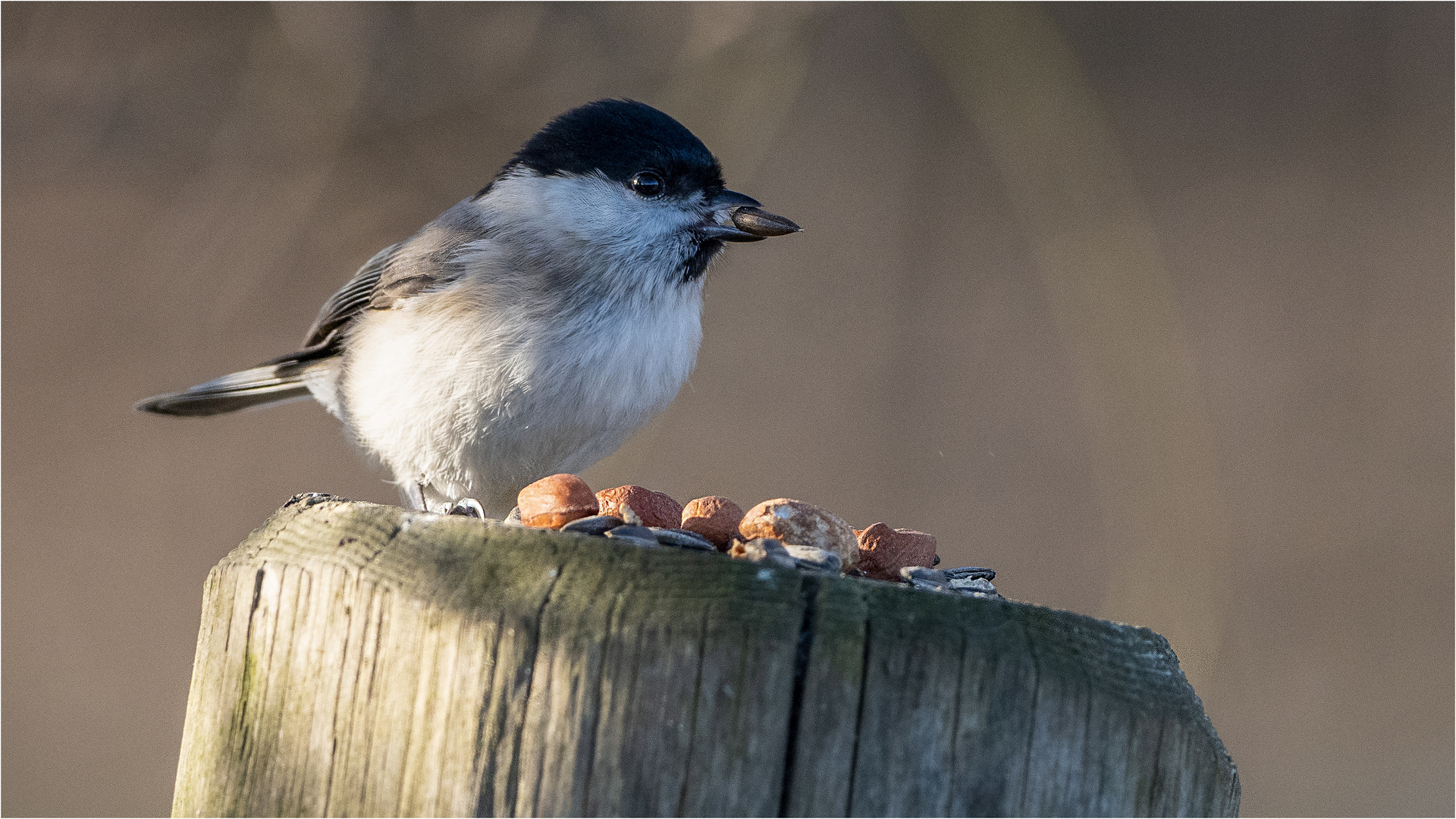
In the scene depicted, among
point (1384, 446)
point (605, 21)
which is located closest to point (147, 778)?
point (605, 21)

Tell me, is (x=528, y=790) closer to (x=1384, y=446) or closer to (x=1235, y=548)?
(x=1235, y=548)

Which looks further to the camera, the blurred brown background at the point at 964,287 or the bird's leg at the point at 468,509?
the blurred brown background at the point at 964,287

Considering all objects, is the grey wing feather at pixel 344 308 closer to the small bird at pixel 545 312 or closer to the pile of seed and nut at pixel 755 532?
the small bird at pixel 545 312

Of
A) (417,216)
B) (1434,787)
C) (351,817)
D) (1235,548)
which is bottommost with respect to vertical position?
(1434,787)

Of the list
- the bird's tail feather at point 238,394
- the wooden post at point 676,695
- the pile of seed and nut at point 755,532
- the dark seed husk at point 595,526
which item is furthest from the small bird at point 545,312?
the wooden post at point 676,695

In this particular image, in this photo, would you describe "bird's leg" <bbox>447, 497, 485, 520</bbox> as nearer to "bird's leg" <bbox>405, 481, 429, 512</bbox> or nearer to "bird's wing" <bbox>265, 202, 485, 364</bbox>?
"bird's leg" <bbox>405, 481, 429, 512</bbox>

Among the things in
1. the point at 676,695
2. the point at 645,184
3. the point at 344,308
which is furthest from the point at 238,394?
the point at 676,695

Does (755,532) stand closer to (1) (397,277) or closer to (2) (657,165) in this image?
(2) (657,165)
